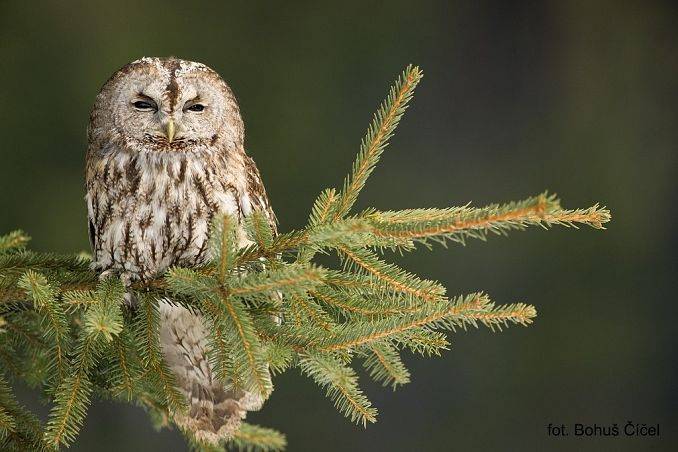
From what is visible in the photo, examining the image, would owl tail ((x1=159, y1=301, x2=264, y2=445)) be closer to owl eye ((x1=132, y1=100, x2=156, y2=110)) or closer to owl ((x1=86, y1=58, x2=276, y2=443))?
owl ((x1=86, y1=58, x2=276, y2=443))

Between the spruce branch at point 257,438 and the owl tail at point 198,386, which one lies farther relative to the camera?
the owl tail at point 198,386

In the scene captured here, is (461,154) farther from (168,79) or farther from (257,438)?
(257,438)

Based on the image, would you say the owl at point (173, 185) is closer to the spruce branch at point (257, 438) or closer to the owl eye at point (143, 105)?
the owl eye at point (143, 105)

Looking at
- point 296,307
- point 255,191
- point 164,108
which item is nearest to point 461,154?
point 255,191

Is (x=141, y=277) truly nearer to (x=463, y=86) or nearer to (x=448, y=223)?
(x=448, y=223)

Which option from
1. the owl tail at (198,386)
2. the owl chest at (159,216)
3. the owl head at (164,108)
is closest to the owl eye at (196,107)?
the owl head at (164,108)

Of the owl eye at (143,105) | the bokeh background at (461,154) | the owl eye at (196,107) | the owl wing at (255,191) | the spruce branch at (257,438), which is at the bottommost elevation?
the spruce branch at (257,438)

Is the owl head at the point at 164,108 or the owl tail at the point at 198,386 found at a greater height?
the owl head at the point at 164,108

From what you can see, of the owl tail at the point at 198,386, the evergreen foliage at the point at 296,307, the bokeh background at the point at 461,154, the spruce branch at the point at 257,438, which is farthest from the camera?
the bokeh background at the point at 461,154
